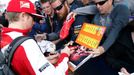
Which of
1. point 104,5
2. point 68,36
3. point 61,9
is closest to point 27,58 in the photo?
point 104,5

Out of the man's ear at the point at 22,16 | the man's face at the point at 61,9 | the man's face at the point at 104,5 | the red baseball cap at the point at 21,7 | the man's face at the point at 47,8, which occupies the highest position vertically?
the red baseball cap at the point at 21,7

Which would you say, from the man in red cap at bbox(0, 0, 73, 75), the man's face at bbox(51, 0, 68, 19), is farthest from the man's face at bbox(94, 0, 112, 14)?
the man in red cap at bbox(0, 0, 73, 75)

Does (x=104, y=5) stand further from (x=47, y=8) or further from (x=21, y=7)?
(x=21, y=7)

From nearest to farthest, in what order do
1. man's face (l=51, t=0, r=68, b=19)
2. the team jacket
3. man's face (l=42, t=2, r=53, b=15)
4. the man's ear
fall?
the team jacket → the man's ear → man's face (l=51, t=0, r=68, b=19) → man's face (l=42, t=2, r=53, b=15)

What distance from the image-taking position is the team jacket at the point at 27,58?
7.91 feet

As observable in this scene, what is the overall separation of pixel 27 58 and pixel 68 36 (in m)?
1.74

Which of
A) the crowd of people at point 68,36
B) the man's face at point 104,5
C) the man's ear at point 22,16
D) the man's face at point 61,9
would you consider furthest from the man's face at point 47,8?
the man's ear at point 22,16

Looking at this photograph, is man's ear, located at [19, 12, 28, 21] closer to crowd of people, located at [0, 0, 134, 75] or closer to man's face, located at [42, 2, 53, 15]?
crowd of people, located at [0, 0, 134, 75]

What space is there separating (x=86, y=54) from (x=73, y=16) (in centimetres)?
61

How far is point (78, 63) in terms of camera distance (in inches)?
139

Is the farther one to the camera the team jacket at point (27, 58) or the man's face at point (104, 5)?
the man's face at point (104, 5)

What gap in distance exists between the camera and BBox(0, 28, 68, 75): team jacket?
7.91 ft

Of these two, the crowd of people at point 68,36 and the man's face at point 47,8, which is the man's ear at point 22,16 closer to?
the crowd of people at point 68,36

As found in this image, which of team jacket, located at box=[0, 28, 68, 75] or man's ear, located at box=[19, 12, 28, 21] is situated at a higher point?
man's ear, located at box=[19, 12, 28, 21]
